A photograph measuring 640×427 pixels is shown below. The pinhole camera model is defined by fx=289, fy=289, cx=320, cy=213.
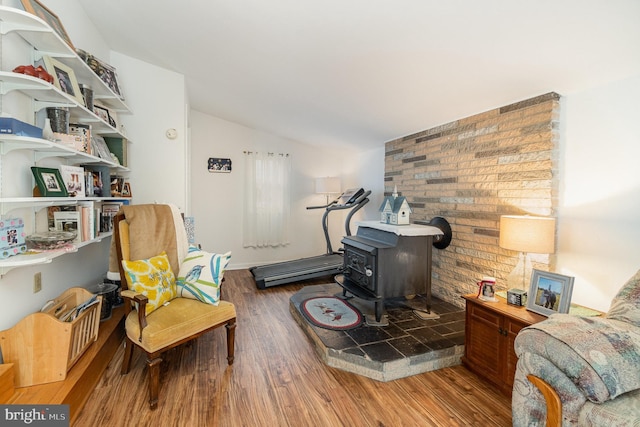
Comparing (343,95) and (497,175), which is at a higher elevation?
(343,95)

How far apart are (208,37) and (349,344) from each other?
2.77 meters

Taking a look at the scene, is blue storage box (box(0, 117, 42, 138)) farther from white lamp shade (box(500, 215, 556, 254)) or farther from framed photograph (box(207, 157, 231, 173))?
framed photograph (box(207, 157, 231, 173))

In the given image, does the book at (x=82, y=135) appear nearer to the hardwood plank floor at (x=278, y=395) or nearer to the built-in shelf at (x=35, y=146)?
the built-in shelf at (x=35, y=146)

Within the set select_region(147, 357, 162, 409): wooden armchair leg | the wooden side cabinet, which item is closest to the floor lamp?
the wooden side cabinet

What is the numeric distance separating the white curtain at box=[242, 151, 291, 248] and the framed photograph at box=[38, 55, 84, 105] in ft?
9.74

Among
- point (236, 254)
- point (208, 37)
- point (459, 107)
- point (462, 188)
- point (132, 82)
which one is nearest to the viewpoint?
point (208, 37)

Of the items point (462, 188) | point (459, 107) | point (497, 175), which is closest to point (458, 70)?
point (459, 107)

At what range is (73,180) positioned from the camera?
202 cm

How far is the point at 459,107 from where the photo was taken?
2676mm

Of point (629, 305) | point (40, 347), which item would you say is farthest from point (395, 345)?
point (40, 347)

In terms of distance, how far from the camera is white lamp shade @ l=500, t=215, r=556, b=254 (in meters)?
1.91

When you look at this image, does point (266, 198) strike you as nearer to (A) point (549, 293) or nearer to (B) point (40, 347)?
(B) point (40, 347)

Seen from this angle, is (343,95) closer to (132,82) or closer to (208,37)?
(208,37)

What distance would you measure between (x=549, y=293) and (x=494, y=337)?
453 millimetres
